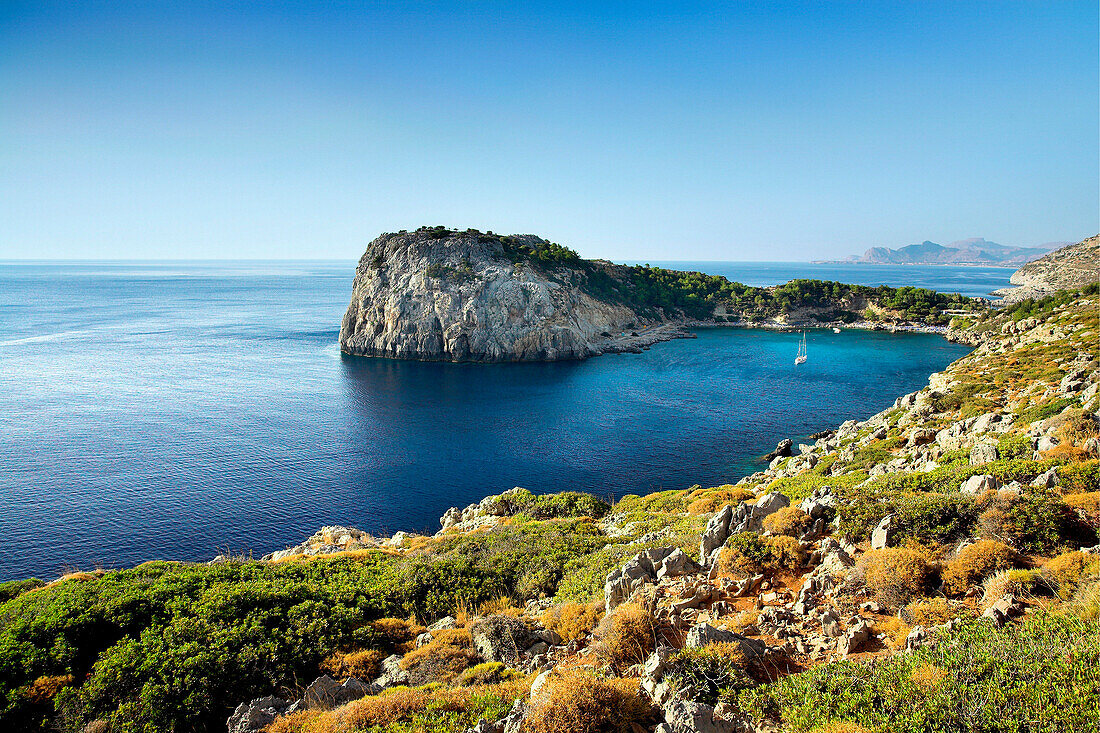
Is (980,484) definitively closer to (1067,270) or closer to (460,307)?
(460,307)

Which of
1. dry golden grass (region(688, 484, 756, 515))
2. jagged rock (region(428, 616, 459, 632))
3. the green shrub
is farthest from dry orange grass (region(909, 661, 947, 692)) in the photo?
dry golden grass (region(688, 484, 756, 515))

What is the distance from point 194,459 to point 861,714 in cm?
Answer: 6230

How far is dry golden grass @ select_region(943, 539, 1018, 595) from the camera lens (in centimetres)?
1185

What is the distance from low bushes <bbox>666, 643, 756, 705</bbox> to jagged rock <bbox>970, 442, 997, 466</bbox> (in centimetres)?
1635

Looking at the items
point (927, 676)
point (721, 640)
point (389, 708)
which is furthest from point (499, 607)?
point (927, 676)

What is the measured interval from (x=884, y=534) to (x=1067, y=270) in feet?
704

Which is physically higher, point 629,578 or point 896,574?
point 896,574

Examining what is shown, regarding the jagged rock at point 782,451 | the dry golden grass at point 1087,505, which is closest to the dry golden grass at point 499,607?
the dry golden grass at point 1087,505

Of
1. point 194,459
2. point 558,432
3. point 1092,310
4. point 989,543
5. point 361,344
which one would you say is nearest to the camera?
point 989,543

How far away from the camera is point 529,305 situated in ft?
372

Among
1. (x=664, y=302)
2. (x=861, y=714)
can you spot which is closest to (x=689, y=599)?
(x=861, y=714)

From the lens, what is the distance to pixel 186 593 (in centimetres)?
1747

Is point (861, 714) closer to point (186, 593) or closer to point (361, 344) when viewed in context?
point (186, 593)

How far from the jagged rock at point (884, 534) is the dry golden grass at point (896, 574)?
1.38 metres
